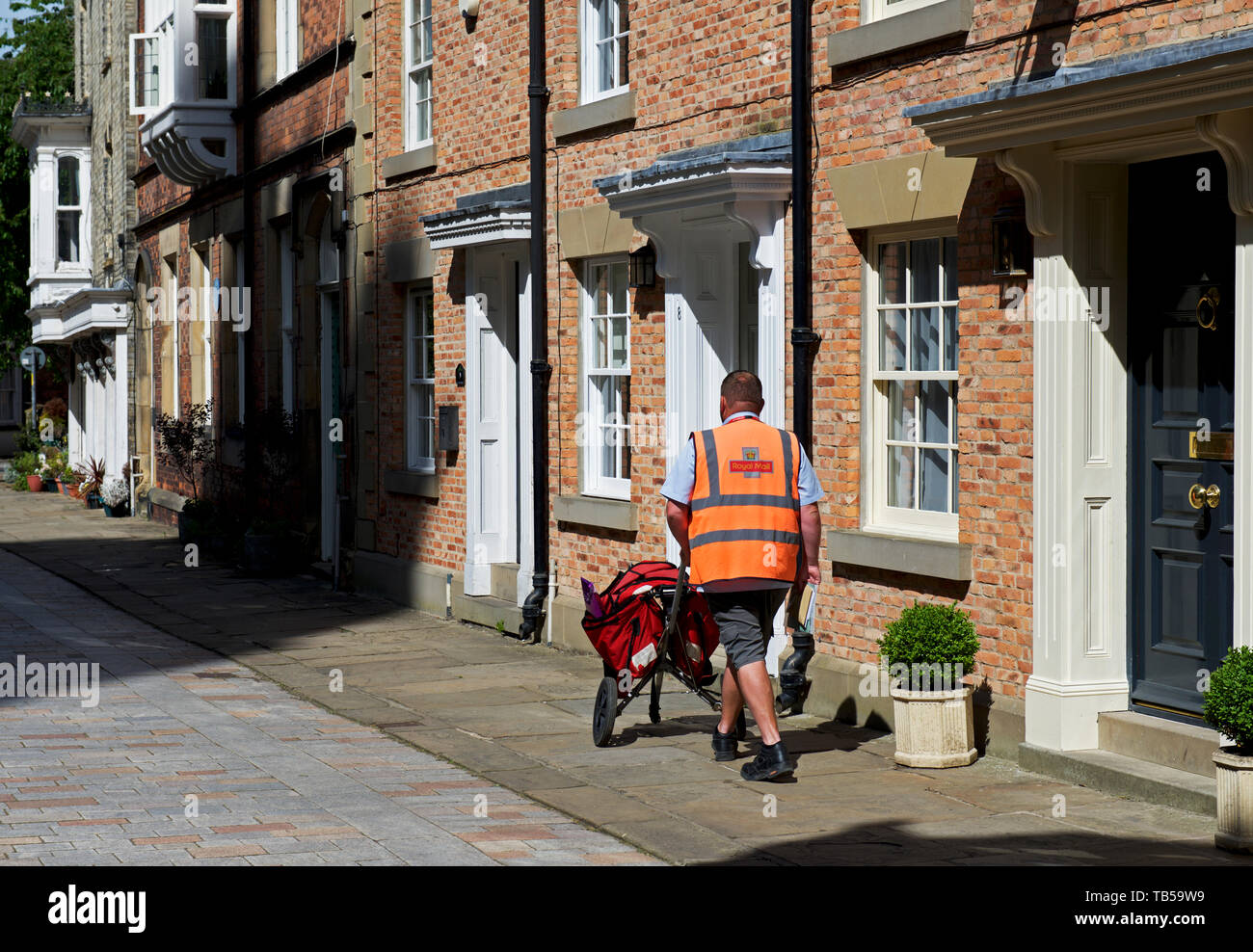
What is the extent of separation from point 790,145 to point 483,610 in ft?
18.4

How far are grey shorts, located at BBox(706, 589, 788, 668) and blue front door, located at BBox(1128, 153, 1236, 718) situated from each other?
5.89ft

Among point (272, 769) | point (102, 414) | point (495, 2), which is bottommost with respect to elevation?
point (272, 769)

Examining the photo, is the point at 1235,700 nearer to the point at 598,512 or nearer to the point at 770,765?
the point at 770,765

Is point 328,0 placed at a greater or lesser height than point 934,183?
greater

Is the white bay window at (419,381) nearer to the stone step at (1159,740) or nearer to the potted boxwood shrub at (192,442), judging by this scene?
the potted boxwood shrub at (192,442)

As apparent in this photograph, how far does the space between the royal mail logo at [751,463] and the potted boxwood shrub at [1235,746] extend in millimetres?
2389

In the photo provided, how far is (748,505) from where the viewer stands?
328 inches

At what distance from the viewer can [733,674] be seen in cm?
861

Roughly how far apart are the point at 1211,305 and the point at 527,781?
3.93m

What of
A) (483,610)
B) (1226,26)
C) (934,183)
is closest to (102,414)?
(483,610)

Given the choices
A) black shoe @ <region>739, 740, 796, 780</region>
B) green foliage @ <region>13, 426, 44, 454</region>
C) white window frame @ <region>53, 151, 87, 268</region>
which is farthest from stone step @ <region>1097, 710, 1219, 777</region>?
green foliage @ <region>13, 426, 44, 454</region>

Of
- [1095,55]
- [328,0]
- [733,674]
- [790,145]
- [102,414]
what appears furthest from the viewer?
[102,414]

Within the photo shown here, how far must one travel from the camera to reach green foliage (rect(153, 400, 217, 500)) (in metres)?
22.5

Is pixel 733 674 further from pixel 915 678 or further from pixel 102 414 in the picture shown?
pixel 102 414
